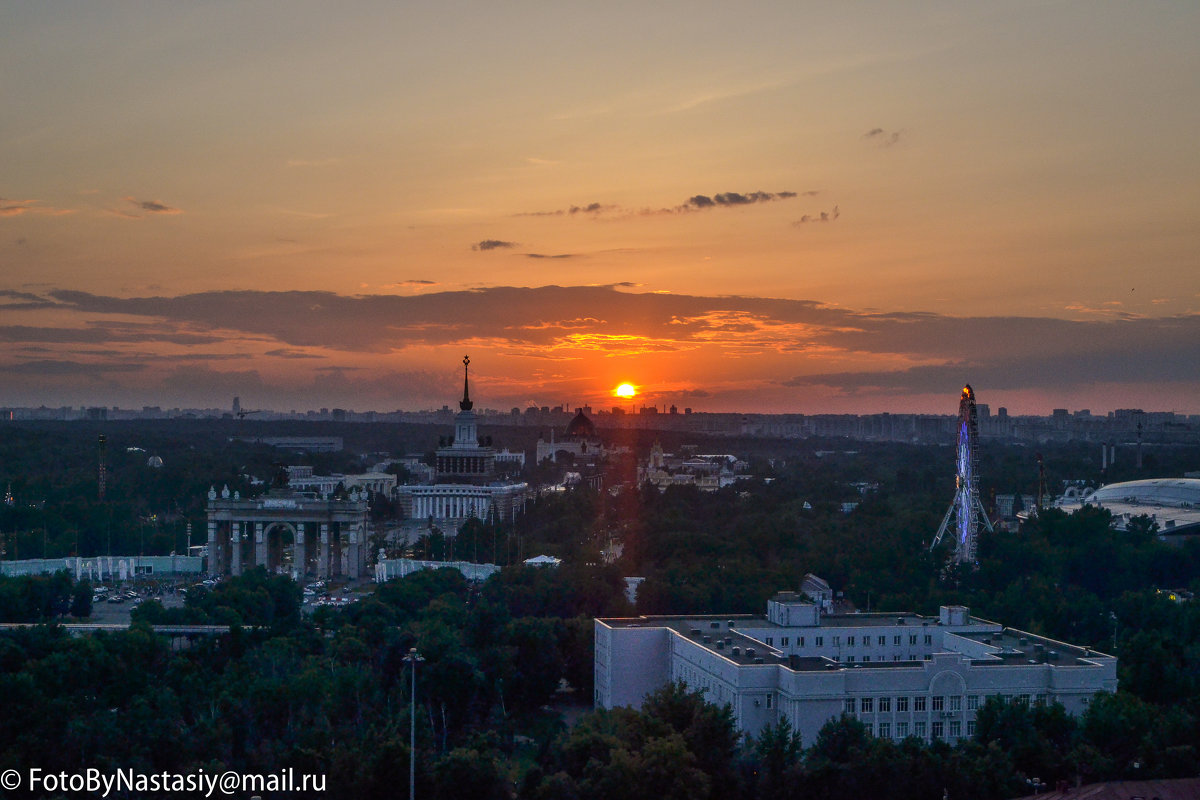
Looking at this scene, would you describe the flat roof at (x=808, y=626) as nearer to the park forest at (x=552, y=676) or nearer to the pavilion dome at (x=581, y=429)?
the park forest at (x=552, y=676)

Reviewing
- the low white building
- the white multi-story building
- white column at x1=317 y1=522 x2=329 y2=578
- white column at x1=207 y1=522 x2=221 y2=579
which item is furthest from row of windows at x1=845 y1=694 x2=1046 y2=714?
the low white building

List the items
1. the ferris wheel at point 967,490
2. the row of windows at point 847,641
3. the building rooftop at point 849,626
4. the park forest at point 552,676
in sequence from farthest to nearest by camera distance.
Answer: the ferris wheel at point 967,490
the row of windows at point 847,641
the building rooftop at point 849,626
the park forest at point 552,676

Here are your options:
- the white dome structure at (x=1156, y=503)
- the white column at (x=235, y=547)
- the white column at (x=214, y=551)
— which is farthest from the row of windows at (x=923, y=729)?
the white dome structure at (x=1156, y=503)

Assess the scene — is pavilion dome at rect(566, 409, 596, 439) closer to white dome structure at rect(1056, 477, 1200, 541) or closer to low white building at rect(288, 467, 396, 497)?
low white building at rect(288, 467, 396, 497)

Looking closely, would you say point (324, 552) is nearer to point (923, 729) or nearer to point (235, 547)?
point (235, 547)

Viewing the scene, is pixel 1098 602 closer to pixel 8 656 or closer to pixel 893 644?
pixel 893 644

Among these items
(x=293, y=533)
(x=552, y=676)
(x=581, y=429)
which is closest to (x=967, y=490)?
(x=552, y=676)

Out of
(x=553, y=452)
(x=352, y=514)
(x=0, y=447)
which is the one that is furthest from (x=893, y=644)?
(x=553, y=452)
